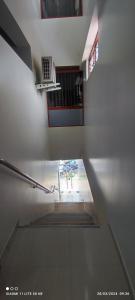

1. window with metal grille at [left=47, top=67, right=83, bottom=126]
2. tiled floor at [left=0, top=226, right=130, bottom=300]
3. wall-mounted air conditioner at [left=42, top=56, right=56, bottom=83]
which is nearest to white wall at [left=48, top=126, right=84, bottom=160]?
window with metal grille at [left=47, top=67, right=83, bottom=126]

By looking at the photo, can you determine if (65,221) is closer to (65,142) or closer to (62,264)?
(62,264)

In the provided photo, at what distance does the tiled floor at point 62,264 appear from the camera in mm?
1581

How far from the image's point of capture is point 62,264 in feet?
6.00

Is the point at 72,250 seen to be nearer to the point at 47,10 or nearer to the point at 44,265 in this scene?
the point at 44,265

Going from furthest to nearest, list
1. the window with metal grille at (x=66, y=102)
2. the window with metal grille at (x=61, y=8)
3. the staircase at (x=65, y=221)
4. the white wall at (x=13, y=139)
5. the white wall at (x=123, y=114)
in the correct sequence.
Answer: the window with metal grille at (x=66, y=102) < the window with metal grille at (x=61, y=8) < the staircase at (x=65, y=221) < the white wall at (x=13, y=139) < the white wall at (x=123, y=114)

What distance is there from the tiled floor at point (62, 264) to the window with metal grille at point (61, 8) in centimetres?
401

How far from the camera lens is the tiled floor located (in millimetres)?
1581

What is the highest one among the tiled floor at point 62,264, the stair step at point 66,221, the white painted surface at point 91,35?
the white painted surface at point 91,35

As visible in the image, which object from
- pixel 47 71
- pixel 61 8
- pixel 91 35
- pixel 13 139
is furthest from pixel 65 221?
pixel 61 8

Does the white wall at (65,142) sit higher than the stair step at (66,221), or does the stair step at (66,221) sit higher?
the white wall at (65,142)

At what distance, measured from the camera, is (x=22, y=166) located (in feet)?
9.34

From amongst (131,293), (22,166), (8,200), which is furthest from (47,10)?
(131,293)

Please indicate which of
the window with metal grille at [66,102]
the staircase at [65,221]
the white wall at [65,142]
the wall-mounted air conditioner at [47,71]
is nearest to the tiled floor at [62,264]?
the staircase at [65,221]

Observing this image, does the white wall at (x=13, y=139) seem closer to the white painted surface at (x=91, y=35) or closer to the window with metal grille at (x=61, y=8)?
the white painted surface at (x=91, y=35)
